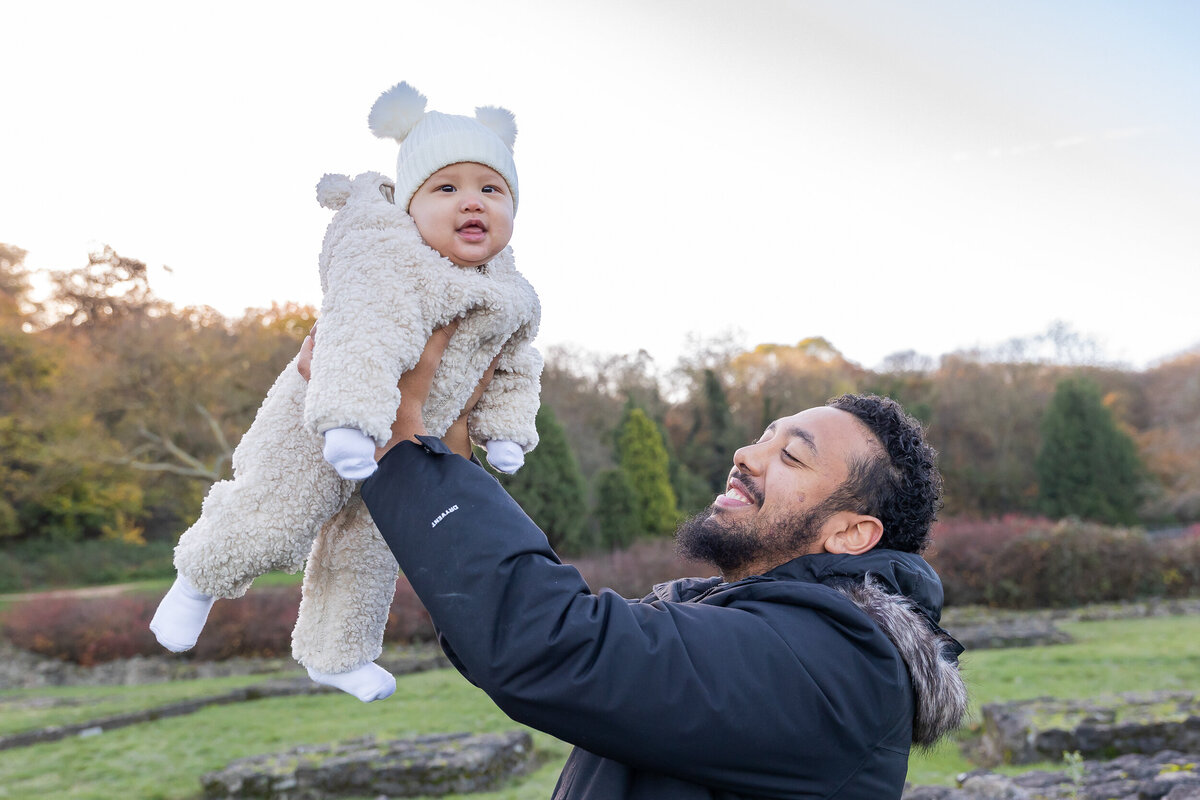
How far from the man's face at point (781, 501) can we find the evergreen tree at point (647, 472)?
1780cm

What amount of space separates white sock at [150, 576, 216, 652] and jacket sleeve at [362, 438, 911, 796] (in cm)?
53

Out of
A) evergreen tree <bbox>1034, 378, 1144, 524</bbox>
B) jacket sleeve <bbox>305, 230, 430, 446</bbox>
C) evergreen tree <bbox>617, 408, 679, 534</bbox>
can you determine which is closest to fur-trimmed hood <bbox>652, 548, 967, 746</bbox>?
jacket sleeve <bbox>305, 230, 430, 446</bbox>

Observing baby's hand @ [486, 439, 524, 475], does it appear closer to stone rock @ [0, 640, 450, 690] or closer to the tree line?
stone rock @ [0, 640, 450, 690]

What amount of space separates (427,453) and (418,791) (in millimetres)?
6354

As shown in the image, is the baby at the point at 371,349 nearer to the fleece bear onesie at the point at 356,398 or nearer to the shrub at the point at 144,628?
the fleece bear onesie at the point at 356,398

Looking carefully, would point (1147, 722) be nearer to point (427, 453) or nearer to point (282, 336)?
point (427, 453)

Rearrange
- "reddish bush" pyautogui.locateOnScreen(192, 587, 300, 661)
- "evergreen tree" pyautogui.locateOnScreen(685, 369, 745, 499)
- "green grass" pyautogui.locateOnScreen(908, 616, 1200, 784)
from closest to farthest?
"green grass" pyautogui.locateOnScreen(908, 616, 1200, 784), "reddish bush" pyautogui.locateOnScreen(192, 587, 300, 661), "evergreen tree" pyautogui.locateOnScreen(685, 369, 745, 499)

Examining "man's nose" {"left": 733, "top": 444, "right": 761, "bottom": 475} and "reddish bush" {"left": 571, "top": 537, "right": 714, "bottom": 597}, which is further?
"reddish bush" {"left": 571, "top": 537, "right": 714, "bottom": 597}

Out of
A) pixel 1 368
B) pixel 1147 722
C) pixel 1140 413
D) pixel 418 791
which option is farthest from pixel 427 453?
pixel 1140 413

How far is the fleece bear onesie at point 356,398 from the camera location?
4.85ft

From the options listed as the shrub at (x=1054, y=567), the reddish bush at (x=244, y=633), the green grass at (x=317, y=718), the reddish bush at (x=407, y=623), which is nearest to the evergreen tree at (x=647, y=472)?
the shrub at (x=1054, y=567)

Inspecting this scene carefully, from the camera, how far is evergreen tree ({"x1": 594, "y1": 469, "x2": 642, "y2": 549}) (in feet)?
63.1

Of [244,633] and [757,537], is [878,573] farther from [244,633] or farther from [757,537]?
[244,633]

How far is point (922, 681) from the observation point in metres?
1.54
